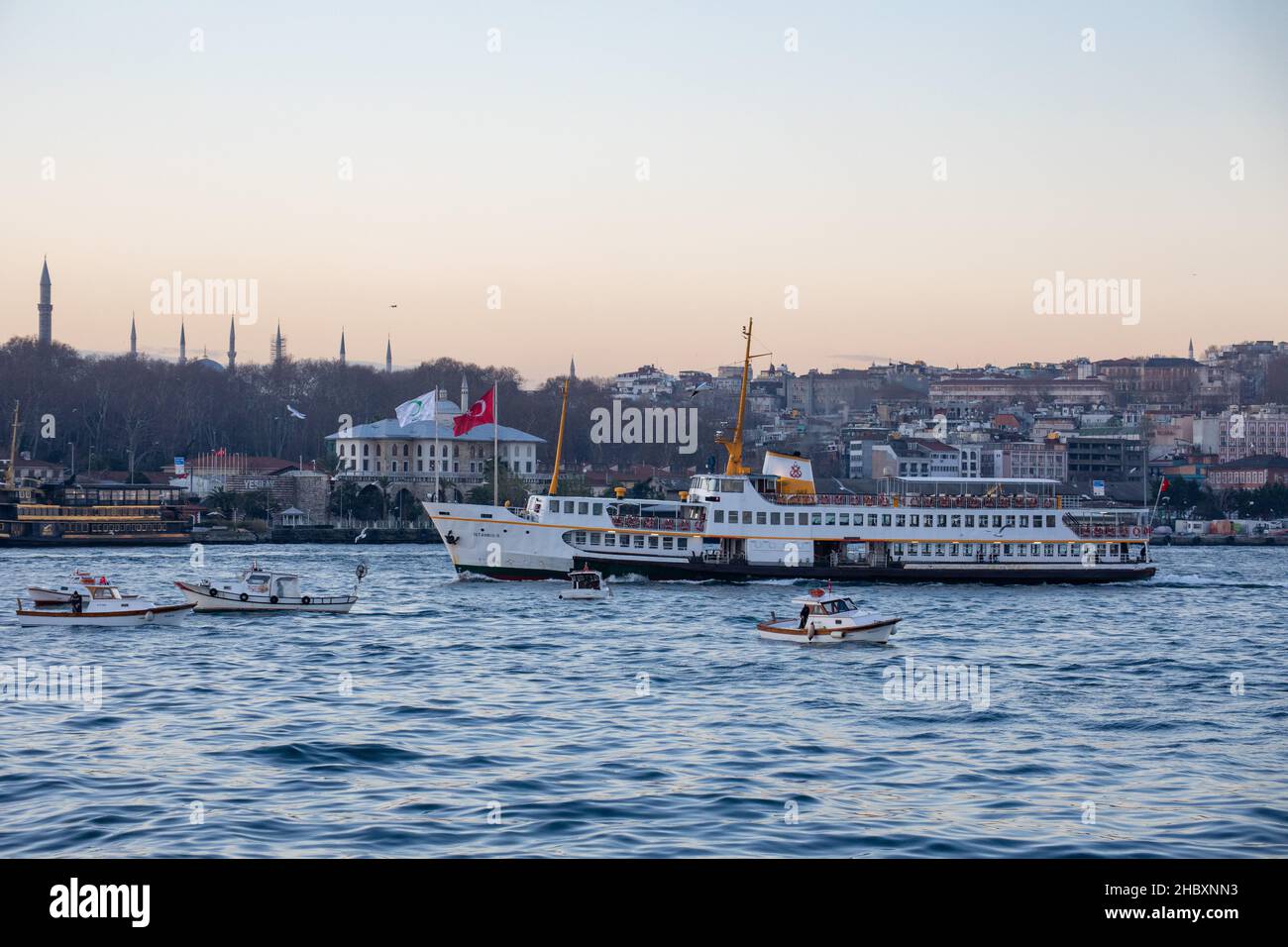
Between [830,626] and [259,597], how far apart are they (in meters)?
13.4

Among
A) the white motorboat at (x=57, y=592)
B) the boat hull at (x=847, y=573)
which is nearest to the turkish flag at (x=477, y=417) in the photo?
the boat hull at (x=847, y=573)

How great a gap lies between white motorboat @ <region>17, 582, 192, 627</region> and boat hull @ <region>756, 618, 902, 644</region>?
12.5 meters

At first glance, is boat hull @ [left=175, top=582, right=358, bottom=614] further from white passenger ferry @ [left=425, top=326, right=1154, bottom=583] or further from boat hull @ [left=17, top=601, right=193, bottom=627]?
white passenger ferry @ [left=425, top=326, right=1154, bottom=583]

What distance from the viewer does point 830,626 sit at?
84.3 ft

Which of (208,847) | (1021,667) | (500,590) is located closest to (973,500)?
(500,590)

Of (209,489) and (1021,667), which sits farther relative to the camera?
(209,489)

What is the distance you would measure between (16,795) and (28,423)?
302ft

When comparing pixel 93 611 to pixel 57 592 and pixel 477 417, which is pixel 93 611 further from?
pixel 477 417

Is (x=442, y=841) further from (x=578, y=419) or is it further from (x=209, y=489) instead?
(x=578, y=419)

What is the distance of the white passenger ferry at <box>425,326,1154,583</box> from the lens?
136 ft

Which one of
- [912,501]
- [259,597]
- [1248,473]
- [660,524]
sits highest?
[1248,473]

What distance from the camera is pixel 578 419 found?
5103 inches

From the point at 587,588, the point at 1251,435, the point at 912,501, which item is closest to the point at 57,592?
the point at 587,588

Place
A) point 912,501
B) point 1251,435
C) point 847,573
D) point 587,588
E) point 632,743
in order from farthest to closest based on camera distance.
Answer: point 1251,435
point 912,501
point 847,573
point 587,588
point 632,743
